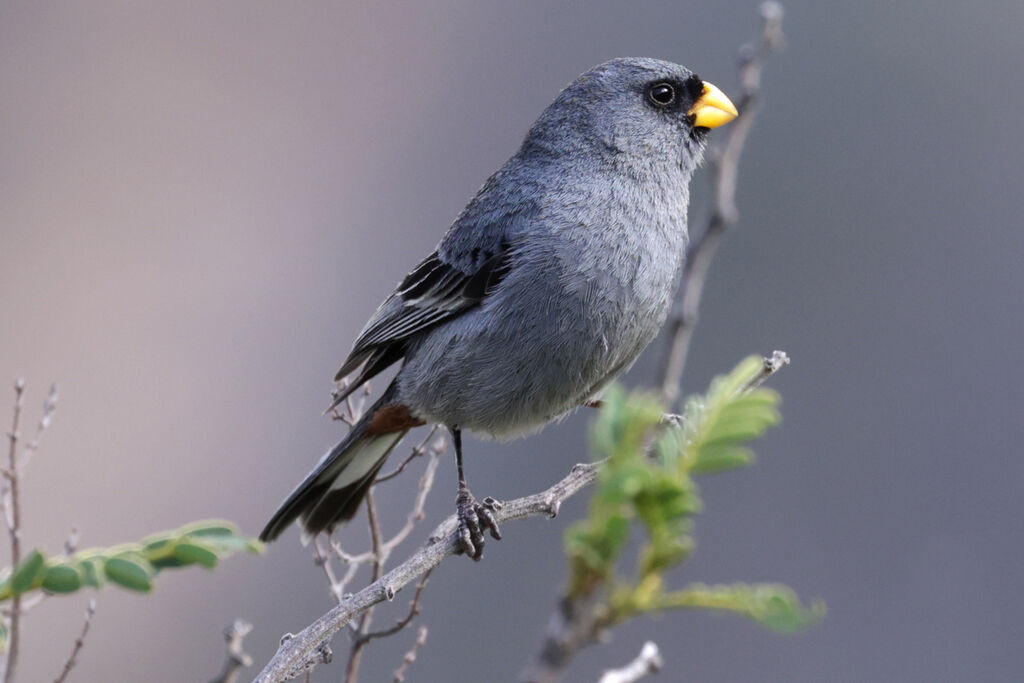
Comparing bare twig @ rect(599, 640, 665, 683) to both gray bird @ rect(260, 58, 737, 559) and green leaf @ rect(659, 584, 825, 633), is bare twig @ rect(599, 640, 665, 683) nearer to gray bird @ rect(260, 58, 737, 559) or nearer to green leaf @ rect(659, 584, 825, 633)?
green leaf @ rect(659, 584, 825, 633)

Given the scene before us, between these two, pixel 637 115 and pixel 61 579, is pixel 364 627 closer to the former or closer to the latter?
pixel 61 579

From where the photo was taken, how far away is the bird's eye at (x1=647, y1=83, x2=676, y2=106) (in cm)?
479

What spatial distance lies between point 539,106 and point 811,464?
12.7ft

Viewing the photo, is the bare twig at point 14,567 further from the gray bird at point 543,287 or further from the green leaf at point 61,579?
the gray bird at point 543,287

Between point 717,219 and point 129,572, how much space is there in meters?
1.02

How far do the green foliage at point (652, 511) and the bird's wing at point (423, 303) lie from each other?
10.8ft

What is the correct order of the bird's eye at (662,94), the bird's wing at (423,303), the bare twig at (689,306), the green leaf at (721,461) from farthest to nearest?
the bird's eye at (662,94) → the bird's wing at (423,303) → the green leaf at (721,461) → the bare twig at (689,306)

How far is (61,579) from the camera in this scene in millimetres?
1309

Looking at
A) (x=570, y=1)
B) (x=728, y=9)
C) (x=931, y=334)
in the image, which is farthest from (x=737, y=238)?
(x=570, y=1)

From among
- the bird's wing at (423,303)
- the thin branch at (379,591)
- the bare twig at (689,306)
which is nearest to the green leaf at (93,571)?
the bare twig at (689,306)

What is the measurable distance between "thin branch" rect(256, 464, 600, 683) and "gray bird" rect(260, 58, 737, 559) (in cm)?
66

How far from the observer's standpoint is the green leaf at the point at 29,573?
1.27 metres

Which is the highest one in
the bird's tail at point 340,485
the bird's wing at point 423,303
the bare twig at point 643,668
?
the bird's wing at point 423,303

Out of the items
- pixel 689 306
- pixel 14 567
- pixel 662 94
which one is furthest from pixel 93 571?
pixel 662 94
